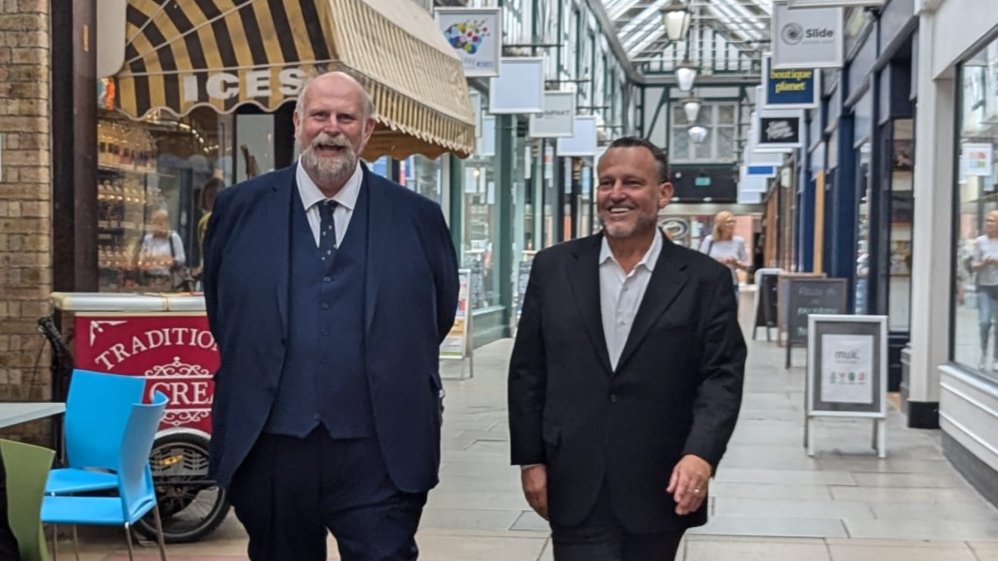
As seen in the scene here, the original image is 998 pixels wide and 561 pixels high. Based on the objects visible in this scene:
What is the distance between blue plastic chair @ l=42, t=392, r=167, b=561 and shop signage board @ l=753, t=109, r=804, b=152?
1960cm

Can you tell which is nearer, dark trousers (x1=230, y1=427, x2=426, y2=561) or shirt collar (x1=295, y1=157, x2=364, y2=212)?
dark trousers (x1=230, y1=427, x2=426, y2=561)

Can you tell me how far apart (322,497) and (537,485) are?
589mm

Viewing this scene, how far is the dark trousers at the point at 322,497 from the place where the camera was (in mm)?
3371

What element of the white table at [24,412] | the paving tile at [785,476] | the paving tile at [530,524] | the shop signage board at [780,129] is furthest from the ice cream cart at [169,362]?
the shop signage board at [780,129]

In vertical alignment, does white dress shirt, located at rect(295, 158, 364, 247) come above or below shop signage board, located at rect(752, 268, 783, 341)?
above

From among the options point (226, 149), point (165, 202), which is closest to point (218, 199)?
point (165, 202)

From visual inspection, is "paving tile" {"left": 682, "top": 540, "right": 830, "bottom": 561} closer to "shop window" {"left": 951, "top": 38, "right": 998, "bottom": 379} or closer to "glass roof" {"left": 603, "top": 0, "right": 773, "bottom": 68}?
"shop window" {"left": 951, "top": 38, "right": 998, "bottom": 379}

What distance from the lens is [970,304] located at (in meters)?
9.02

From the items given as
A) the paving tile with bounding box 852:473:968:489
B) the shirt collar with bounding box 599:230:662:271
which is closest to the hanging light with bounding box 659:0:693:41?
the paving tile with bounding box 852:473:968:489

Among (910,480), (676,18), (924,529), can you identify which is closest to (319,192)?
(924,529)

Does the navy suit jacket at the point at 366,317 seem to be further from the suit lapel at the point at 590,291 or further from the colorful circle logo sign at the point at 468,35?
the colorful circle logo sign at the point at 468,35

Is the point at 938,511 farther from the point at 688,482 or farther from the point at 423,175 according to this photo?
the point at 423,175

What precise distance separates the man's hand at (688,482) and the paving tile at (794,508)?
4.11 metres

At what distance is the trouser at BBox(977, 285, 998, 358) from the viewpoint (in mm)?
8195
